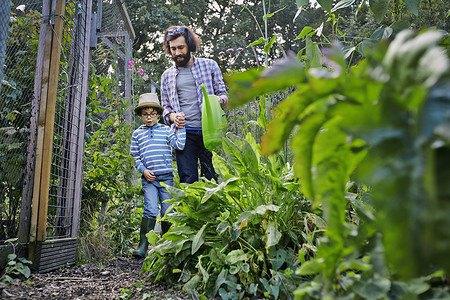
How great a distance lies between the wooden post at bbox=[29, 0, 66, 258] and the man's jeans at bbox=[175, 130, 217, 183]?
4.16ft

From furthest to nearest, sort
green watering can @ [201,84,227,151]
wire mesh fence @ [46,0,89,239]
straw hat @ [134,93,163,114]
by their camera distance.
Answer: straw hat @ [134,93,163,114]
green watering can @ [201,84,227,151]
wire mesh fence @ [46,0,89,239]

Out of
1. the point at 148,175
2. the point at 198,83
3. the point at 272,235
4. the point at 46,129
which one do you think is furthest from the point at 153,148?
the point at 272,235

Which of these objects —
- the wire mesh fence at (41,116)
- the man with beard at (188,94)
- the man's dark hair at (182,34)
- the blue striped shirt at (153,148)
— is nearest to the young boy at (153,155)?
the blue striped shirt at (153,148)

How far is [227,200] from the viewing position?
1858mm

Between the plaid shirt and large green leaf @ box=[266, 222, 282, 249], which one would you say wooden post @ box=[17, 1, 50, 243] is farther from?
large green leaf @ box=[266, 222, 282, 249]

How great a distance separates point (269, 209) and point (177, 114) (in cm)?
196

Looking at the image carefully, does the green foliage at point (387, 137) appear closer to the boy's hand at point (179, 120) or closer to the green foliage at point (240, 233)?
the green foliage at point (240, 233)

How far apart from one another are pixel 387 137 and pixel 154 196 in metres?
3.33

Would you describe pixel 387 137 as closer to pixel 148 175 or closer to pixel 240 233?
pixel 240 233

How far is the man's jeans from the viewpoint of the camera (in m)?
3.35

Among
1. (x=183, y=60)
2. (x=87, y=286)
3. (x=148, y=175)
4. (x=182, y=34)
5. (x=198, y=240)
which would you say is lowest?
(x=87, y=286)

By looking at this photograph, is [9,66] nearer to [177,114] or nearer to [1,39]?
[1,39]

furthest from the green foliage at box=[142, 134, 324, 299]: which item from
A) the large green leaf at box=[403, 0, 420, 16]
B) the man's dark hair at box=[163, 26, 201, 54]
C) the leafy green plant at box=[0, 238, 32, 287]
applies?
the man's dark hair at box=[163, 26, 201, 54]

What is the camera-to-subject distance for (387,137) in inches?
10.4
